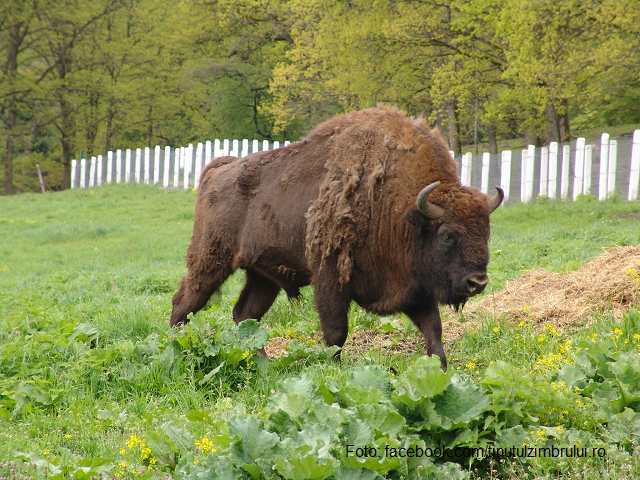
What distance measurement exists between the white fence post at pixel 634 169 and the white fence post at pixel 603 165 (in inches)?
27.0

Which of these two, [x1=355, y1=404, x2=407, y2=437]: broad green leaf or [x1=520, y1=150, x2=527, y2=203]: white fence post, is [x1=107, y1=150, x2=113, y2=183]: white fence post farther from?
[x1=355, y1=404, x2=407, y2=437]: broad green leaf

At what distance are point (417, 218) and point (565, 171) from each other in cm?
1363

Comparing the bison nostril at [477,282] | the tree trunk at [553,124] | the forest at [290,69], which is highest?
the forest at [290,69]

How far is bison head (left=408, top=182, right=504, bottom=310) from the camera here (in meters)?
5.34

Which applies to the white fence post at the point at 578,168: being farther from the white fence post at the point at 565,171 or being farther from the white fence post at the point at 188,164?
the white fence post at the point at 188,164

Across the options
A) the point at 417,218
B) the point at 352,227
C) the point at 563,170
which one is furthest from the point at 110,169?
the point at 417,218

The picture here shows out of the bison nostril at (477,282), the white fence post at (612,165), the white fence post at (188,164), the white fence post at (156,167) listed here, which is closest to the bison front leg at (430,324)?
the bison nostril at (477,282)

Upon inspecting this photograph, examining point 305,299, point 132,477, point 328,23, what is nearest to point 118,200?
point 328,23

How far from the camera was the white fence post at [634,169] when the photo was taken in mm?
15984

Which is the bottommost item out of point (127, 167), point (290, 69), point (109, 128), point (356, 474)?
point (356, 474)

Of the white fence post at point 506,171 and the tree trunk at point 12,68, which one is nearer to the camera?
the white fence post at point 506,171

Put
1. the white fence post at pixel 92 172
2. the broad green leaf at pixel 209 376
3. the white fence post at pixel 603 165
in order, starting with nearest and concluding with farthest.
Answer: the broad green leaf at pixel 209 376 < the white fence post at pixel 603 165 < the white fence post at pixel 92 172

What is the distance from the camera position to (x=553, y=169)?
18.1m

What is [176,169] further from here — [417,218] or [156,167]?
[417,218]
